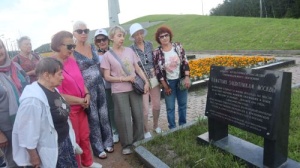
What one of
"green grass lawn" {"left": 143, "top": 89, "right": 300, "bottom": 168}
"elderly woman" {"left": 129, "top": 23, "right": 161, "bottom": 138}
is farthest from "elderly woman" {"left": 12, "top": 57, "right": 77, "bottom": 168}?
"elderly woman" {"left": 129, "top": 23, "right": 161, "bottom": 138}

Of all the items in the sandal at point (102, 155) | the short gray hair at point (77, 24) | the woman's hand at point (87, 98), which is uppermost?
the short gray hair at point (77, 24)

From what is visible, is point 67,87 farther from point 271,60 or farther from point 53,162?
point 271,60

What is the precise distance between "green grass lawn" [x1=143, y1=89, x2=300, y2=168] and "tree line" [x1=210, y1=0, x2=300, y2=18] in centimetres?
3419

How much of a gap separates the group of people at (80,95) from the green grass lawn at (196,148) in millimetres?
433

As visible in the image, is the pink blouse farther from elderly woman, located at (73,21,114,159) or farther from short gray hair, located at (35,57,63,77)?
short gray hair, located at (35,57,63,77)

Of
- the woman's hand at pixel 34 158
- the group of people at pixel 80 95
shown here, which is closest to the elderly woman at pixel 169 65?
the group of people at pixel 80 95

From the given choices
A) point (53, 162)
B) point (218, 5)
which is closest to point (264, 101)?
point (53, 162)

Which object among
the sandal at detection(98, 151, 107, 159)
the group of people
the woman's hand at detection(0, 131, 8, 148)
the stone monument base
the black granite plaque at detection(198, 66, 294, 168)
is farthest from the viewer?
the sandal at detection(98, 151, 107, 159)

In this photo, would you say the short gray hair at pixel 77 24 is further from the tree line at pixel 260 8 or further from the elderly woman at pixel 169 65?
the tree line at pixel 260 8

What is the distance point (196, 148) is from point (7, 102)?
2376 mm

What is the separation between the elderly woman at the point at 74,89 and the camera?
3.15 metres

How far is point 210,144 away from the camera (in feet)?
12.1

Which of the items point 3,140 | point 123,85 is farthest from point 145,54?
point 3,140

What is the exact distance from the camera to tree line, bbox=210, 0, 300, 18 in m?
34.1
